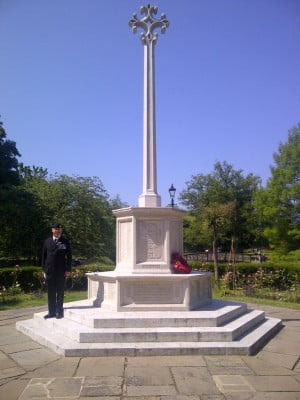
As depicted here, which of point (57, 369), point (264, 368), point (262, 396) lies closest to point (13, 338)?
point (57, 369)

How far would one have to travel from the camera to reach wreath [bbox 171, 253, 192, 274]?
7.42 m

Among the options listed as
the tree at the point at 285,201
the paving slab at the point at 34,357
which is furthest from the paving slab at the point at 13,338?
the tree at the point at 285,201

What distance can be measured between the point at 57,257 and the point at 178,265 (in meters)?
2.44

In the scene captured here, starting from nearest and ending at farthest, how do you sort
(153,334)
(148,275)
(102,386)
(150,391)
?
(150,391)
(102,386)
(153,334)
(148,275)

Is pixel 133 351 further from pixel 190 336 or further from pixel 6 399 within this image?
pixel 6 399

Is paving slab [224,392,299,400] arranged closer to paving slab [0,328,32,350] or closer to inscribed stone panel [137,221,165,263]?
inscribed stone panel [137,221,165,263]

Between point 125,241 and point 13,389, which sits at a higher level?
point 125,241

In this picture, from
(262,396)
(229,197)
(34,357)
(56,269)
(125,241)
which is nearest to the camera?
(262,396)

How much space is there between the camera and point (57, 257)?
7.24m

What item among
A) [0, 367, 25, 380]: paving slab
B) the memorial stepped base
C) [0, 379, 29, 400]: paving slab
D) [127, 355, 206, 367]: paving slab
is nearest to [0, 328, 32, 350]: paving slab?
the memorial stepped base

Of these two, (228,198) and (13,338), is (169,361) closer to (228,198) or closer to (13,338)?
(13,338)

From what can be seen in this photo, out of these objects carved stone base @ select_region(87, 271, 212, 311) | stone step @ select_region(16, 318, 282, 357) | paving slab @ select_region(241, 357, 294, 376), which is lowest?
paving slab @ select_region(241, 357, 294, 376)

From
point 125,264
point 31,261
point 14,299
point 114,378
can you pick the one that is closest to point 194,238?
point 31,261

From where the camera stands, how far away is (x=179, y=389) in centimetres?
427
